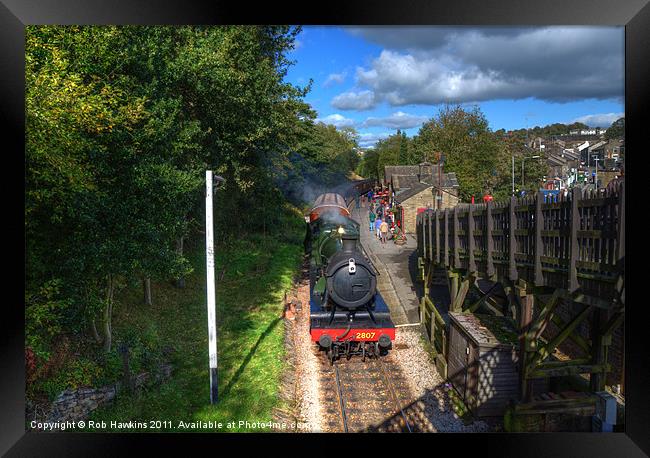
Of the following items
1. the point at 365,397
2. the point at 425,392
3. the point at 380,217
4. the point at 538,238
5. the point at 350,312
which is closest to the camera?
the point at 538,238

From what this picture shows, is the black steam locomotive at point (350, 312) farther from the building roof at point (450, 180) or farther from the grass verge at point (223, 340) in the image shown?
the building roof at point (450, 180)

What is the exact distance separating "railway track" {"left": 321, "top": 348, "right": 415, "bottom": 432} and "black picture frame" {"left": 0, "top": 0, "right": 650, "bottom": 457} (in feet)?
6.89

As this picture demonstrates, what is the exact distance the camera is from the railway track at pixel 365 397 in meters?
7.69

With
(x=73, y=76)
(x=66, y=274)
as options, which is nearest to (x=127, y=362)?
(x=66, y=274)

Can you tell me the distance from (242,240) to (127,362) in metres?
11.6

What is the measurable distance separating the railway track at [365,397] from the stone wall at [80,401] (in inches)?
146

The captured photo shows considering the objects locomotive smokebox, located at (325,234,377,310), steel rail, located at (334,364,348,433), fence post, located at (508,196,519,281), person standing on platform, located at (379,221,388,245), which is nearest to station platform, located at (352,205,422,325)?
person standing on platform, located at (379,221,388,245)

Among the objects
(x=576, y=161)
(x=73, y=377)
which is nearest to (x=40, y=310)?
(x=73, y=377)

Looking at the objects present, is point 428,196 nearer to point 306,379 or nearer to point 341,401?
point 306,379

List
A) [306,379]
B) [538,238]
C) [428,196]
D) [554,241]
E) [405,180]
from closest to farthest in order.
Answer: [554,241] < [538,238] < [306,379] < [428,196] < [405,180]

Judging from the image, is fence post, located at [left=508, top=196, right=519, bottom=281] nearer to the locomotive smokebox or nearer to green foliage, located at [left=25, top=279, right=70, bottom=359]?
the locomotive smokebox

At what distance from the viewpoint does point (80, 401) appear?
779 cm
